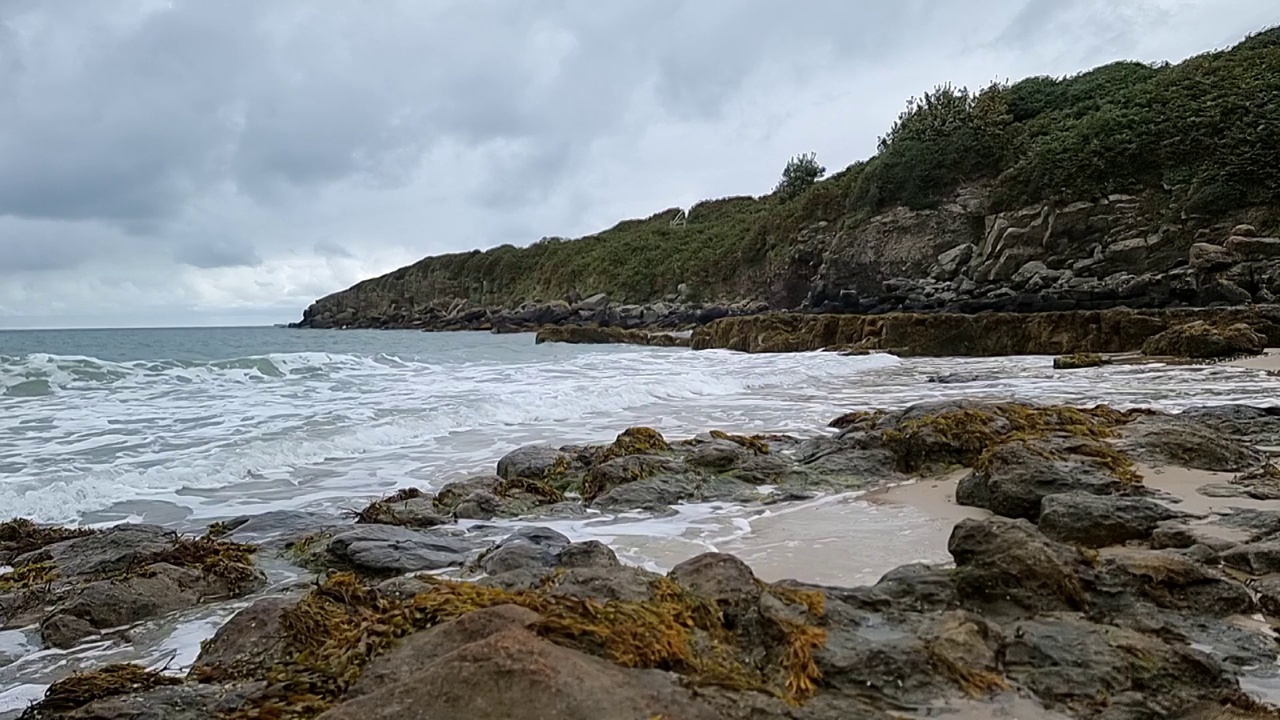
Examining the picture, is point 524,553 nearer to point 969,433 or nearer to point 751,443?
point 751,443

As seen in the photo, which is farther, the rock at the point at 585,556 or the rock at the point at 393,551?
the rock at the point at 393,551

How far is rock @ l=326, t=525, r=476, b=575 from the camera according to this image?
153 inches

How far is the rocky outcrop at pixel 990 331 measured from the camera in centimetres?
1563

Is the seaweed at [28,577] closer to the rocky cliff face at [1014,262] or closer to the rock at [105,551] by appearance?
the rock at [105,551]

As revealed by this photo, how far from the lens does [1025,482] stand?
4270mm

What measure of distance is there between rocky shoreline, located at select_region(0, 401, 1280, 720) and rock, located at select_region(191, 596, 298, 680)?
11 mm

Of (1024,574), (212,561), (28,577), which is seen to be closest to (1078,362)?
(1024,574)

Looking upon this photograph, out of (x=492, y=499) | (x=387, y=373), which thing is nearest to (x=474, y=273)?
(x=387, y=373)

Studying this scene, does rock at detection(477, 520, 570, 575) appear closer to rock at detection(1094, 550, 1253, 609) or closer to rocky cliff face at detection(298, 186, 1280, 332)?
rock at detection(1094, 550, 1253, 609)

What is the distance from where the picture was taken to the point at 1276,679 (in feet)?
7.08

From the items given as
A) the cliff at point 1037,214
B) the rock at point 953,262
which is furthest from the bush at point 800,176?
the rock at point 953,262

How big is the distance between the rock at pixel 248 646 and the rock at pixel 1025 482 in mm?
3668

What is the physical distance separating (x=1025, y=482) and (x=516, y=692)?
354 cm

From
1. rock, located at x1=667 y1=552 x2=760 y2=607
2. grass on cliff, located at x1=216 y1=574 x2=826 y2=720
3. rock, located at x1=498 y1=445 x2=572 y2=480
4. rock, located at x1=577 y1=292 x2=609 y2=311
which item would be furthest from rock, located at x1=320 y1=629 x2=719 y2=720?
rock, located at x1=577 y1=292 x2=609 y2=311
